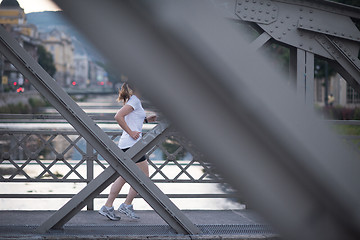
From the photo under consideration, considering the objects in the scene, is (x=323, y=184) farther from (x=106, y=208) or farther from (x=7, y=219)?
(x=7, y=219)

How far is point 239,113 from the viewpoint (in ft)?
2.31

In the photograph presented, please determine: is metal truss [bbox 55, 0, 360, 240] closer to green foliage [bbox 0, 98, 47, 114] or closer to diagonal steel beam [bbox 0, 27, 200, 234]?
diagonal steel beam [bbox 0, 27, 200, 234]

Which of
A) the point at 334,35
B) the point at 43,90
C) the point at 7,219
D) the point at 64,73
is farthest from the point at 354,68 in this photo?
the point at 64,73

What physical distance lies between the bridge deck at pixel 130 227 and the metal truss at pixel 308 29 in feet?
5.19

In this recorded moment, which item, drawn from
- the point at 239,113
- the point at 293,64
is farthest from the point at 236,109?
the point at 293,64

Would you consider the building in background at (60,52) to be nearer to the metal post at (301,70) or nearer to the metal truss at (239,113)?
the metal post at (301,70)

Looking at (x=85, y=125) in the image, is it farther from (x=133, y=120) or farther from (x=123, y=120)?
(x=133, y=120)

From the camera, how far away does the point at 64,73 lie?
173000 mm

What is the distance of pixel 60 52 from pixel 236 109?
560ft

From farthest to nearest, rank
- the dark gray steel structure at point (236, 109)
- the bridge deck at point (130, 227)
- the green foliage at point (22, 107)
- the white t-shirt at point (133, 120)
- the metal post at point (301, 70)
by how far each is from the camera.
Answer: the green foliage at point (22, 107) → the white t-shirt at point (133, 120) → the bridge deck at point (130, 227) → the metal post at point (301, 70) → the dark gray steel structure at point (236, 109)

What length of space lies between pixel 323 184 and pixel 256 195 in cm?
9

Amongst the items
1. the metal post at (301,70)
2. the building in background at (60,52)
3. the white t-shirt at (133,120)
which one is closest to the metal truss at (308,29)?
the metal post at (301,70)

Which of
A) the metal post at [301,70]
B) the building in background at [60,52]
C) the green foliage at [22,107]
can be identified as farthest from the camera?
the building in background at [60,52]

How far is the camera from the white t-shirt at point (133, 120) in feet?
19.4
